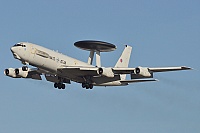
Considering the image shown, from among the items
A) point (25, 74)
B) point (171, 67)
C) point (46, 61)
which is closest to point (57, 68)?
point (46, 61)

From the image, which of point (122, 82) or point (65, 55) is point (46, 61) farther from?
point (122, 82)

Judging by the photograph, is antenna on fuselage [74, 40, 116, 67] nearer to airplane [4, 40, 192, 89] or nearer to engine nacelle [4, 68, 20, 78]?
airplane [4, 40, 192, 89]

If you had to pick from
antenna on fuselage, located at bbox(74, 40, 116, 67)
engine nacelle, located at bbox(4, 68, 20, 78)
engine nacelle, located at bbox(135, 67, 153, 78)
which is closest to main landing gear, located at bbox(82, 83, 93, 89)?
antenna on fuselage, located at bbox(74, 40, 116, 67)

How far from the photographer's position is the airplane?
105 metres

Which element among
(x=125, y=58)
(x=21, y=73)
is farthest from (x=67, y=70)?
(x=125, y=58)

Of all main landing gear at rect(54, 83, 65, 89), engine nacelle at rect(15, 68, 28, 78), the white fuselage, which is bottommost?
main landing gear at rect(54, 83, 65, 89)

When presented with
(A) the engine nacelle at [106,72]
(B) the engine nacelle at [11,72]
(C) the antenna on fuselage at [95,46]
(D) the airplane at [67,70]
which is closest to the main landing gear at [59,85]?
(D) the airplane at [67,70]

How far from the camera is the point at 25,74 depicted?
383 feet

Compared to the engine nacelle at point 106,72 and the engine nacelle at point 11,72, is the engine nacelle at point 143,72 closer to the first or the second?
the engine nacelle at point 106,72

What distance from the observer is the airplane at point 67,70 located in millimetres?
105312

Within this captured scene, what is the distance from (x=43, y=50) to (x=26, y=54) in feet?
10.4

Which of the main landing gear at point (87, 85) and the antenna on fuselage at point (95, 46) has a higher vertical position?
the antenna on fuselage at point (95, 46)

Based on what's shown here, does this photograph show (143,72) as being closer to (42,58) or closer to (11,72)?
(42,58)

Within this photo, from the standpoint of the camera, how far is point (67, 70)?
4252 inches
